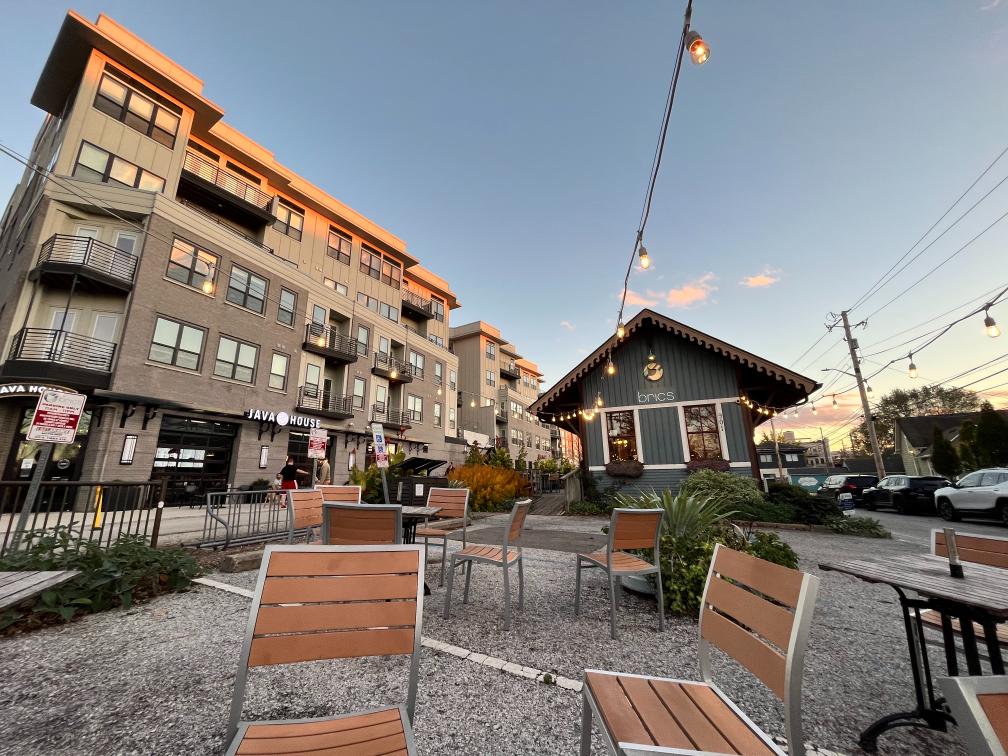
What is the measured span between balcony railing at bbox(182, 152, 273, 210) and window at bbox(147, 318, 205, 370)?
8.69 metres

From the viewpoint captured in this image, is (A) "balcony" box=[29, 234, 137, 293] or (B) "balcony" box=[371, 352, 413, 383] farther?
(B) "balcony" box=[371, 352, 413, 383]

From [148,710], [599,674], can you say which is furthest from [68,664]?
[599,674]

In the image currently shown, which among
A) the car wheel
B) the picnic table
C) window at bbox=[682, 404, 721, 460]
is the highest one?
window at bbox=[682, 404, 721, 460]

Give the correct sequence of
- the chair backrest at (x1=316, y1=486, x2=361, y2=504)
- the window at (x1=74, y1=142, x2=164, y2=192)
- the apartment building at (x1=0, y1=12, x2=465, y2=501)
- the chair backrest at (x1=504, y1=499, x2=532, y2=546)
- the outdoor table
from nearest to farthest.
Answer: the outdoor table, the chair backrest at (x1=504, y1=499, x2=532, y2=546), the chair backrest at (x1=316, y1=486, x2=361, y2=504), the apartment building at (x1=0, y1=12, x2=465, y2=501), the window at (x1=74, y1=142, x2=164, y2=192)

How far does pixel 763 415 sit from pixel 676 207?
9081 millimetres

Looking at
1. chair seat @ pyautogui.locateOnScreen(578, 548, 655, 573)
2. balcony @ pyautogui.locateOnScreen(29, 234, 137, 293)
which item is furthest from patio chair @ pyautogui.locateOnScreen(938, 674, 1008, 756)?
balcony @ pyautogui.locateOnScreen(29, 234, 137, 293)

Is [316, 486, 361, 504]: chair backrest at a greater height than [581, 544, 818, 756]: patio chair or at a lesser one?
greater

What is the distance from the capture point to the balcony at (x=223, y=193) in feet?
63.4

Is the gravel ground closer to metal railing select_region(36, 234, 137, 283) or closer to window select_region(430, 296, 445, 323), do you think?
metal railing select_region(36, 234, 137, 283)

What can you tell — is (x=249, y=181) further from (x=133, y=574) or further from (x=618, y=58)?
(x=133, y=574)

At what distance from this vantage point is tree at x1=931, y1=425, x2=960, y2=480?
23.9 m

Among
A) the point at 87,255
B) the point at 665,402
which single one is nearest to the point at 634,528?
the point at 665,402

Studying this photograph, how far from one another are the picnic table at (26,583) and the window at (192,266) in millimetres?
16093

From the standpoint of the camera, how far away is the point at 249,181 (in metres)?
22.2
